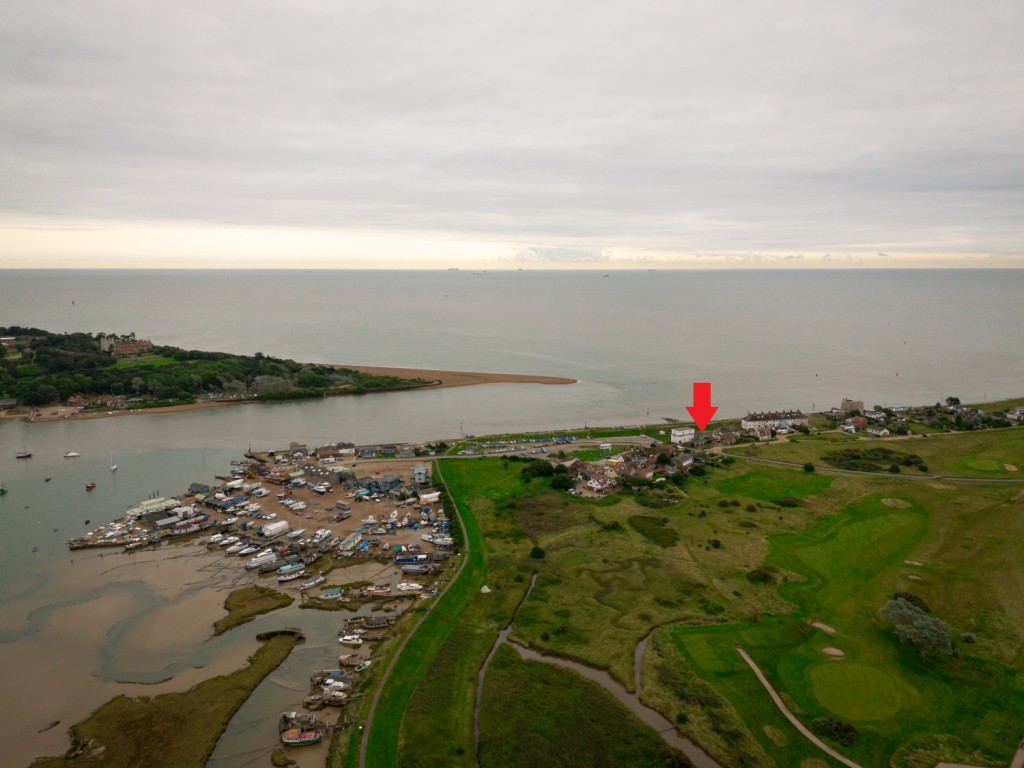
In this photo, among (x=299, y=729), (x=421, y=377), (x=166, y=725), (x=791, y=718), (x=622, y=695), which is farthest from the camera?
(x=421, y=377)

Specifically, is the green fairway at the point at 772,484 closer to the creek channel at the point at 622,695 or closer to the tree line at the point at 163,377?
the creek channel at the point at 622,695

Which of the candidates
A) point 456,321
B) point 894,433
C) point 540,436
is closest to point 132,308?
point 456,321

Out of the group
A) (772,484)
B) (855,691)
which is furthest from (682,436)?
(855,691)

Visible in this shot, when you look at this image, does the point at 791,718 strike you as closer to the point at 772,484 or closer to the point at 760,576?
the point at 760,576

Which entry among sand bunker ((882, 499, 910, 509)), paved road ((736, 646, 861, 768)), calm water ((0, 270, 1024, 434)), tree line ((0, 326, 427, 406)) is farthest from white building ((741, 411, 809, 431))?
tree line ((0, 326, 427, 406))

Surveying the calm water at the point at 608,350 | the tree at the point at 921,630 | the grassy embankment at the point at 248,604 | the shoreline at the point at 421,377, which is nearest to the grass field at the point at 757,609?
the tree at the point at 921,630

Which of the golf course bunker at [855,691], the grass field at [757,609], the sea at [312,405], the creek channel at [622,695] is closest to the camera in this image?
the creek channel at [622,695]

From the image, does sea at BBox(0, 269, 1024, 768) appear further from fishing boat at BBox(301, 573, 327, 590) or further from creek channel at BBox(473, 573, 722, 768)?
creek channel at BBox(473, 573, 722, 768)
